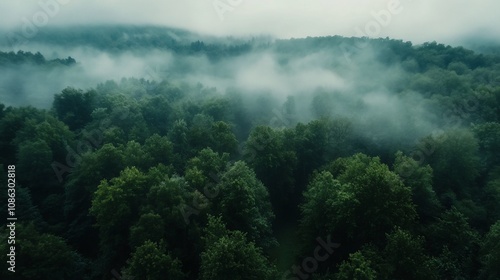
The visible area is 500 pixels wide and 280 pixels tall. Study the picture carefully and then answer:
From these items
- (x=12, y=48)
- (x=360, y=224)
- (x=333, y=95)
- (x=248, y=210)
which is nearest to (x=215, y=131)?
(x=248, y=210)

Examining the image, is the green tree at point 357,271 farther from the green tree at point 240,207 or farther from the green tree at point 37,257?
Answer: the green tree at point 37,257

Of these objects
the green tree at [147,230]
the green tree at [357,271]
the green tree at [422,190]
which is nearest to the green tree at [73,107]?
the green tree at [147,230]

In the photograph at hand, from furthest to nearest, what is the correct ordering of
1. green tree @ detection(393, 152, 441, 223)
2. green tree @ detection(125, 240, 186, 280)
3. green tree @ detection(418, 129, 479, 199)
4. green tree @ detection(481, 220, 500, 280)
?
green tree @ detection(418, 129, 479, 199)
green tree @ detection(393, 152, 441, 223)
green tree @ detection(481, 220, 500, 280)
green tree @ detection(125, 240, 186, 280)

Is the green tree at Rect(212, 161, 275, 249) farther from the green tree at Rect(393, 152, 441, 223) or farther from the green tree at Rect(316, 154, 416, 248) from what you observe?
the green tree at Rect(393, 152, 441, 223)

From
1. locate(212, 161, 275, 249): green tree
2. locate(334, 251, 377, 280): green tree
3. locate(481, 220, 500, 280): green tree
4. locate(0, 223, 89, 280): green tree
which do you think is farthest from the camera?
locate(212, 161, 275, 249): green tree

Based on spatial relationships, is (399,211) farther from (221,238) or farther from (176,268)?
(176,268)

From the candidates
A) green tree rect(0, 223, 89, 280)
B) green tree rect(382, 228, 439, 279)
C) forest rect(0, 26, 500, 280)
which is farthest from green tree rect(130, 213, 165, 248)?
green tree rect(382, 228, 439, 279)

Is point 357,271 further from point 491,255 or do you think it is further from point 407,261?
point 491,255

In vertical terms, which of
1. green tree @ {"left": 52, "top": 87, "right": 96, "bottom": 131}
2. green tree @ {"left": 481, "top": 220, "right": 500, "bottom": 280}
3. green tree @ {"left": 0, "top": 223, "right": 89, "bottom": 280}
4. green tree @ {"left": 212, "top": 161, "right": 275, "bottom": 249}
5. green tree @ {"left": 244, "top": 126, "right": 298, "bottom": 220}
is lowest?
green tree @ {"left": 481, "top": 220, "right": 500, "bottom": 280}

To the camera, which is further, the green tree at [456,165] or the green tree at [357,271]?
A: the green tree at [456,165]
